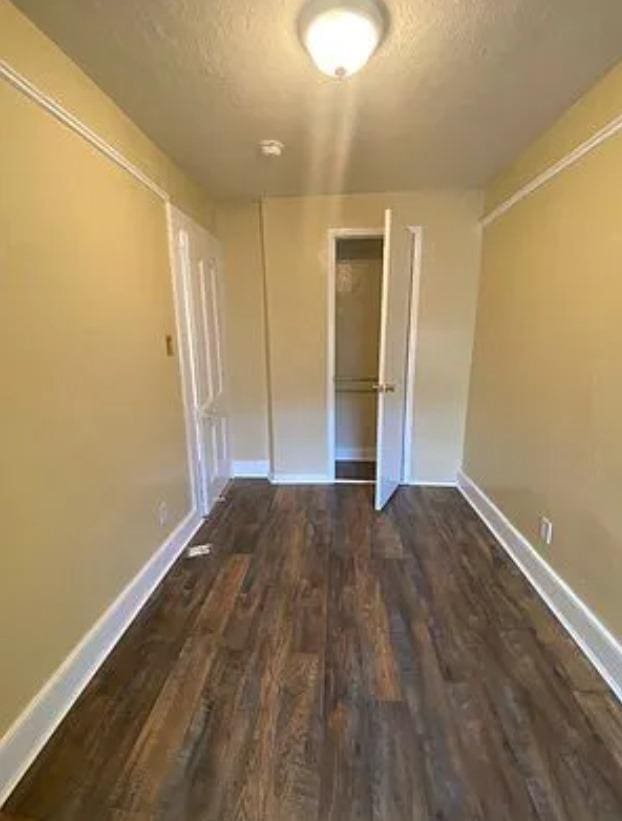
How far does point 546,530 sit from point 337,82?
7.48ft

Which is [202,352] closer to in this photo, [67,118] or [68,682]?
[67,118]

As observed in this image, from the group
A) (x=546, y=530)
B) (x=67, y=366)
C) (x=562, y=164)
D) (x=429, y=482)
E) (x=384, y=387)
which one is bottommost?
(x=429, y=482)

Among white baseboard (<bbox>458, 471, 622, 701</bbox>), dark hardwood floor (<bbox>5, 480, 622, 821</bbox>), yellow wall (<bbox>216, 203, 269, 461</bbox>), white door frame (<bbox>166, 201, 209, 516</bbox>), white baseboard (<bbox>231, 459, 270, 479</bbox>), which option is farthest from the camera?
white baseboard (<bbox>231, 459, 270, 479</bbox>)

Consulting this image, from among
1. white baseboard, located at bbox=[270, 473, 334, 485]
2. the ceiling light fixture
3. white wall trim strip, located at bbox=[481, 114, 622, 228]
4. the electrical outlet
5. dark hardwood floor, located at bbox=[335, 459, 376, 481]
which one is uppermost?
the ceiling light fixture

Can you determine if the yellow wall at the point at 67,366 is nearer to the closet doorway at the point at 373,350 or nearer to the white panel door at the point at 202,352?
the white panel door at the point at 202,352

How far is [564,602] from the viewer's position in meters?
2.02

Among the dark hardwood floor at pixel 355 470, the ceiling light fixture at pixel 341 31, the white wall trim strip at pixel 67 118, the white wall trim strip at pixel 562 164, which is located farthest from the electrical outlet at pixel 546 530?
the white wall trim strip at pixel 67 118

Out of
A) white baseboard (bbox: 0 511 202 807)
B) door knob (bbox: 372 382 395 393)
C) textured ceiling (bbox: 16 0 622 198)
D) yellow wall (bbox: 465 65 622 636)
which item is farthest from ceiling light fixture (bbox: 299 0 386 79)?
white baseboard (bbox: 0 511 202 807)

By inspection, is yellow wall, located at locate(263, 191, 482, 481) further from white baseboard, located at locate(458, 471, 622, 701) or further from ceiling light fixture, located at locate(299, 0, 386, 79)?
ceiling light fixture, located at locate(299, 0, 386, 79)

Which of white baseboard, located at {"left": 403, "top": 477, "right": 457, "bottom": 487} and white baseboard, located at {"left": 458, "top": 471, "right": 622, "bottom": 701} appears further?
white baseboard, located at {"left": 403, "top": 477, "right": 457, "bottom": 487}

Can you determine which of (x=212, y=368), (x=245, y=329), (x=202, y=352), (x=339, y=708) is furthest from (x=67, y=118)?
(x=339, y=708)

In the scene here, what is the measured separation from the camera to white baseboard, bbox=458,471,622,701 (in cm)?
169

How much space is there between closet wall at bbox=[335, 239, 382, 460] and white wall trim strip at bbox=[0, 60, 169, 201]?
242cm

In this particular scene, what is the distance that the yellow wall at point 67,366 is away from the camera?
1365mm
